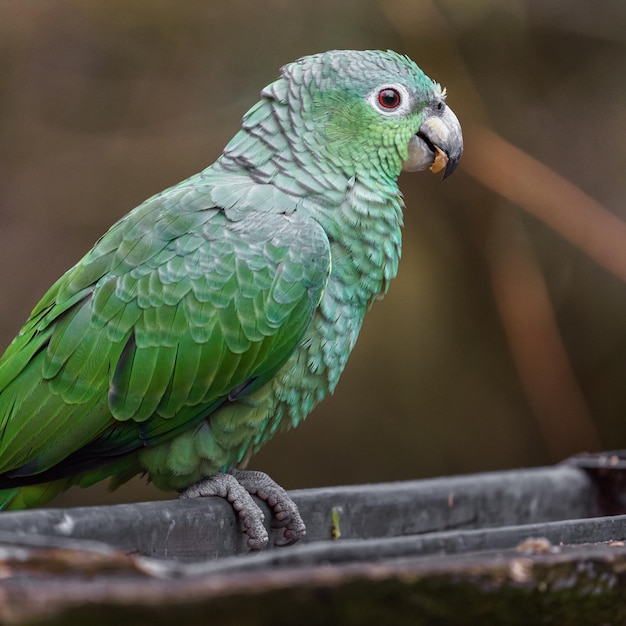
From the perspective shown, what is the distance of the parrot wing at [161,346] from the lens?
181 cm

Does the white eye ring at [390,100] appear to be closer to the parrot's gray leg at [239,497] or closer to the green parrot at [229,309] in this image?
the green parrot at [229,309]

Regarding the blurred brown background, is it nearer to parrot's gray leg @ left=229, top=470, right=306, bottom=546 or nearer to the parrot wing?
the parrot wing

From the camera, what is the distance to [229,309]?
182 centimetres

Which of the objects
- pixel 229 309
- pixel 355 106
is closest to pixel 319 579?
pixel 229 309

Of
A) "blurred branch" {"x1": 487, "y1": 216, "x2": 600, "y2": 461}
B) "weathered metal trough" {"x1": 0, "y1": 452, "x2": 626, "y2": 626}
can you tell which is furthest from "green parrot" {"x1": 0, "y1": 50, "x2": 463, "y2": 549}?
"blurred branch" {"x1": 487, "y1": 216, "x2": 600, "y2": 461}

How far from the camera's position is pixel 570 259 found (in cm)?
430

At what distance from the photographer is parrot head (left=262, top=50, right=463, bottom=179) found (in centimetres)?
209

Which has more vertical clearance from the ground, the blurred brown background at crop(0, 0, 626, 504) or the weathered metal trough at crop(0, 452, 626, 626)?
the blurred brown background at crop(0, 0, 626, 504)

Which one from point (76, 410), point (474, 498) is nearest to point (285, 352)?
point (76, 410)

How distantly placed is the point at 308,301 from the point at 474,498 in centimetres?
72

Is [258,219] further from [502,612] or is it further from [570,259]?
[570,259]

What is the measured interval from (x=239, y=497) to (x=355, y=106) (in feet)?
3.31

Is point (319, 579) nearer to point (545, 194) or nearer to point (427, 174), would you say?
point (545, 194)

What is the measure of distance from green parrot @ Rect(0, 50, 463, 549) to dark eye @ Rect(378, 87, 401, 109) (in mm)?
11
